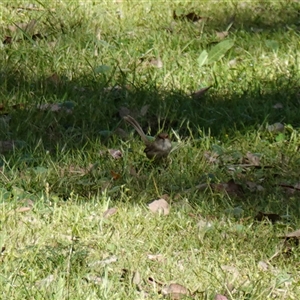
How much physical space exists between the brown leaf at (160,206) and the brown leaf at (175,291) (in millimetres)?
628

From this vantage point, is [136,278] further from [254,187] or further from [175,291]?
[254,187]

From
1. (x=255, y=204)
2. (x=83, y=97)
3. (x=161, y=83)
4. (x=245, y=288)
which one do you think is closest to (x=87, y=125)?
(x=83, y=97)

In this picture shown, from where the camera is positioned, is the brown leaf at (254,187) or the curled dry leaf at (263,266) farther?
the brown leaf at (254,187)

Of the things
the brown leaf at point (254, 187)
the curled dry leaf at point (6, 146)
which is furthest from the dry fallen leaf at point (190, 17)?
the brown leaf at point (254, 187)

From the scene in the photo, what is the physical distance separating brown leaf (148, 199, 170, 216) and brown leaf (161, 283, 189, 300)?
628 mm

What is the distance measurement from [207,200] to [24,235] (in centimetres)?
92

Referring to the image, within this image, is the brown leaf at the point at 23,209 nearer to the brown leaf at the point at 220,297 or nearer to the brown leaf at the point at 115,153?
the brown leaf at the point at 115,153

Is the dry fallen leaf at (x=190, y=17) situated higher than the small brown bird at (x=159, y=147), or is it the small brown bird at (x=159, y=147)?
the small brown bird at (x=159, y=147)

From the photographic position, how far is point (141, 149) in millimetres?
4211

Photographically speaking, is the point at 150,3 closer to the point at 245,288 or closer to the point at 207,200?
the point at 207,200

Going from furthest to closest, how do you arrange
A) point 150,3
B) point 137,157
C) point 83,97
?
point 150,3, point 83,97, point 137,157

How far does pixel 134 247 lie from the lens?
3320mm

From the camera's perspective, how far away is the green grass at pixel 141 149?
3.13 meters

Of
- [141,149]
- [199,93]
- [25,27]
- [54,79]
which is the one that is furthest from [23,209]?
[25,27]
